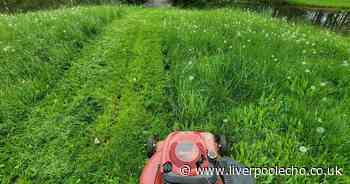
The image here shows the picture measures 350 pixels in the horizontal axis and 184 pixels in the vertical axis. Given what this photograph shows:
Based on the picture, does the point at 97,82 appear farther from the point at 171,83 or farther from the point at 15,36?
the point at 15,36

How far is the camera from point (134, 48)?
5.81 m

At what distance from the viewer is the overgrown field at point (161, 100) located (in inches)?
124

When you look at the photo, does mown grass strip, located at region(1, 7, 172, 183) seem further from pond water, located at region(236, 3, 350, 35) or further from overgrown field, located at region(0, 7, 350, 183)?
pond water, located at region(236, 3, 350, 35)

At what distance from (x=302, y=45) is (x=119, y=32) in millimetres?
4529

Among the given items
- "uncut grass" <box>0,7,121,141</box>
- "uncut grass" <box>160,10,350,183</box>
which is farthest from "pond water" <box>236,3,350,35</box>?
"uncut grass" <box>0,7,121,141</box>

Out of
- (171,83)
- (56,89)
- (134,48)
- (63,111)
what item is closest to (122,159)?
(63,111)

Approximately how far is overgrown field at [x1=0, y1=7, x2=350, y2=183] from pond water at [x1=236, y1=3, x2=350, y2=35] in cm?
1201

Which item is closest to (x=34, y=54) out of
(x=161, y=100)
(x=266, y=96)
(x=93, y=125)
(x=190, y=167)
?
(x=93, y=125)

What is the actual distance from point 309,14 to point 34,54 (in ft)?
67.5

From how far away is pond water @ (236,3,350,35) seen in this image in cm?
1595

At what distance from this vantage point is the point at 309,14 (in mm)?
19688

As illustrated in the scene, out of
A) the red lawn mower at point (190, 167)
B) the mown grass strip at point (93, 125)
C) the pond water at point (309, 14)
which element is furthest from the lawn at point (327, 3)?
the red lawn mower at point (190, 167)

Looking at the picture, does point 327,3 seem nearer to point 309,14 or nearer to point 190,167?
point 309,14

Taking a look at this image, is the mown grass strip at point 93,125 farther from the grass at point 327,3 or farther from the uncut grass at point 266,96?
the grass at point 327,3
